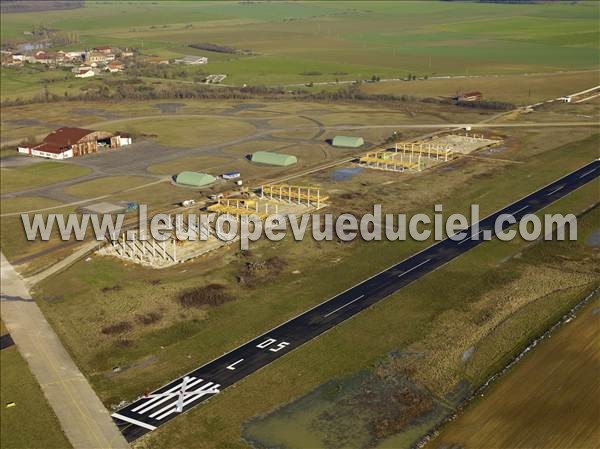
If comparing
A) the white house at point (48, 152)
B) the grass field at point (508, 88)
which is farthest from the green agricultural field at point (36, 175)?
the grass field at point (508, 88)

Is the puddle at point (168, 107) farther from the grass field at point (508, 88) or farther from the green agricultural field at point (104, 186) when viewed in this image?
the green agricultural field at point (104, 186)

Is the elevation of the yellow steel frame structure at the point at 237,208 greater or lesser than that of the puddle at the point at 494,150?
lesser

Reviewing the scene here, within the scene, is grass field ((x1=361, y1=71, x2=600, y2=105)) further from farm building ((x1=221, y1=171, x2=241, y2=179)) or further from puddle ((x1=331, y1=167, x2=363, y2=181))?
farm building ((x1=221, y1=171, x2=241, y2=179))

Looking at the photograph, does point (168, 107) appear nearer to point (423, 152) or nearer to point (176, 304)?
point (423, 152)

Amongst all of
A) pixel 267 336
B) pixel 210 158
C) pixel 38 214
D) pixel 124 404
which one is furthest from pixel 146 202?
pixel 124 404

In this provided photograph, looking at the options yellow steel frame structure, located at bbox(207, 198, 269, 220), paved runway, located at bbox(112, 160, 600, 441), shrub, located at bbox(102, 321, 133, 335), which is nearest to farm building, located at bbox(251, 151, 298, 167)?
yellow steel frame structure, located at bbox(207, 198, 269, 220)

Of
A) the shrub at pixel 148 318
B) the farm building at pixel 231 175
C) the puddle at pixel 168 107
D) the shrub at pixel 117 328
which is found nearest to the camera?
the shrub at pixel 117 328
